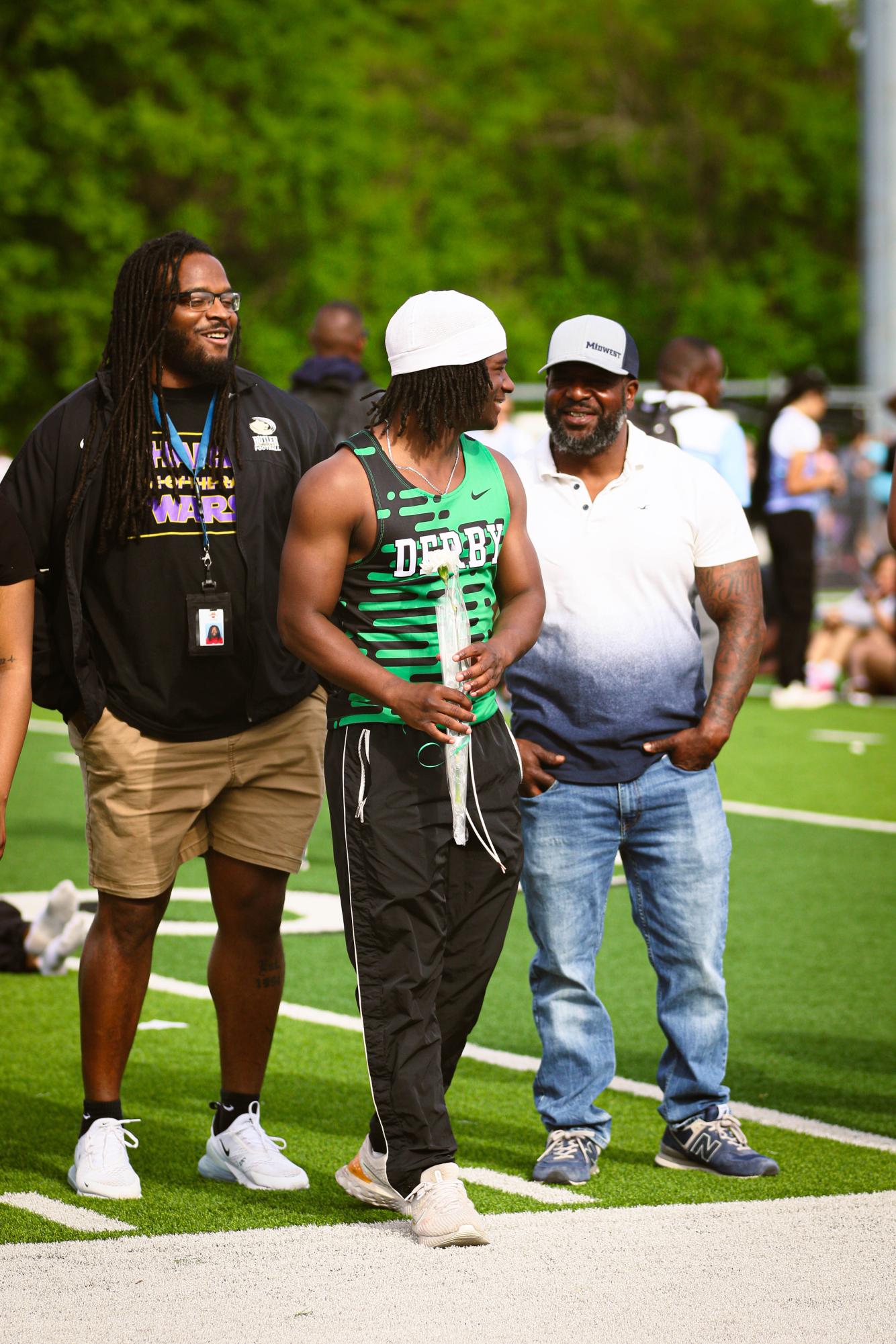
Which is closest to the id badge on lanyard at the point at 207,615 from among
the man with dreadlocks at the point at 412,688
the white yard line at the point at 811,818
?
the man with dreadlocks at the point at 412,688

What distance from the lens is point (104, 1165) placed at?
504cm

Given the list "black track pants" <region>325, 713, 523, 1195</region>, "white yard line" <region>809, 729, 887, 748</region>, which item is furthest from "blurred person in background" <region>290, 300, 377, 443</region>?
"white yard line" <region>809, 729, 887, 748</region>

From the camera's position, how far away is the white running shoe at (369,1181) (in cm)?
484

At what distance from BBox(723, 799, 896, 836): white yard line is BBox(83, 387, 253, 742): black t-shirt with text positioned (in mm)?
6582

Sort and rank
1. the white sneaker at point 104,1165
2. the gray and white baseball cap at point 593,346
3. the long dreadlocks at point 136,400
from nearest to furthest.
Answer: the white sneaker at point 104,1165, the long dreadlocks at point 136,400, the gray and white baseball cap at point 593,346

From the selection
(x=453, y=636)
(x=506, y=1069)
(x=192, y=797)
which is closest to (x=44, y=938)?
(x=506, y=1069)

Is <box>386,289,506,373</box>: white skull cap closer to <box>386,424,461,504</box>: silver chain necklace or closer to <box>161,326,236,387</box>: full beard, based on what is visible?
<box>386,424,461,504</box>: silver chain necklace

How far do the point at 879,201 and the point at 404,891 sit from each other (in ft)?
93.4

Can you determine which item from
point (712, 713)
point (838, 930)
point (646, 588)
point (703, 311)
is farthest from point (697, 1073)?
point (703, 311)

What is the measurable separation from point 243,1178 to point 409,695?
1.41 m

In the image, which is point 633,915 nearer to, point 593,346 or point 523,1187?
point 523,1187

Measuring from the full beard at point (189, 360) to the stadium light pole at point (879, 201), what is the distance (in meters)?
25.9

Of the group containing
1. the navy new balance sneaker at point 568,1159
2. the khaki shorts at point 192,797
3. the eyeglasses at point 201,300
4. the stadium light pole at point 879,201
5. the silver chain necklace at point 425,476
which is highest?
the stadium light pole at point 879,201

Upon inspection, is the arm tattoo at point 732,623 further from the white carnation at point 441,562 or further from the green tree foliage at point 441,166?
the green tree foliage at point 441,166
